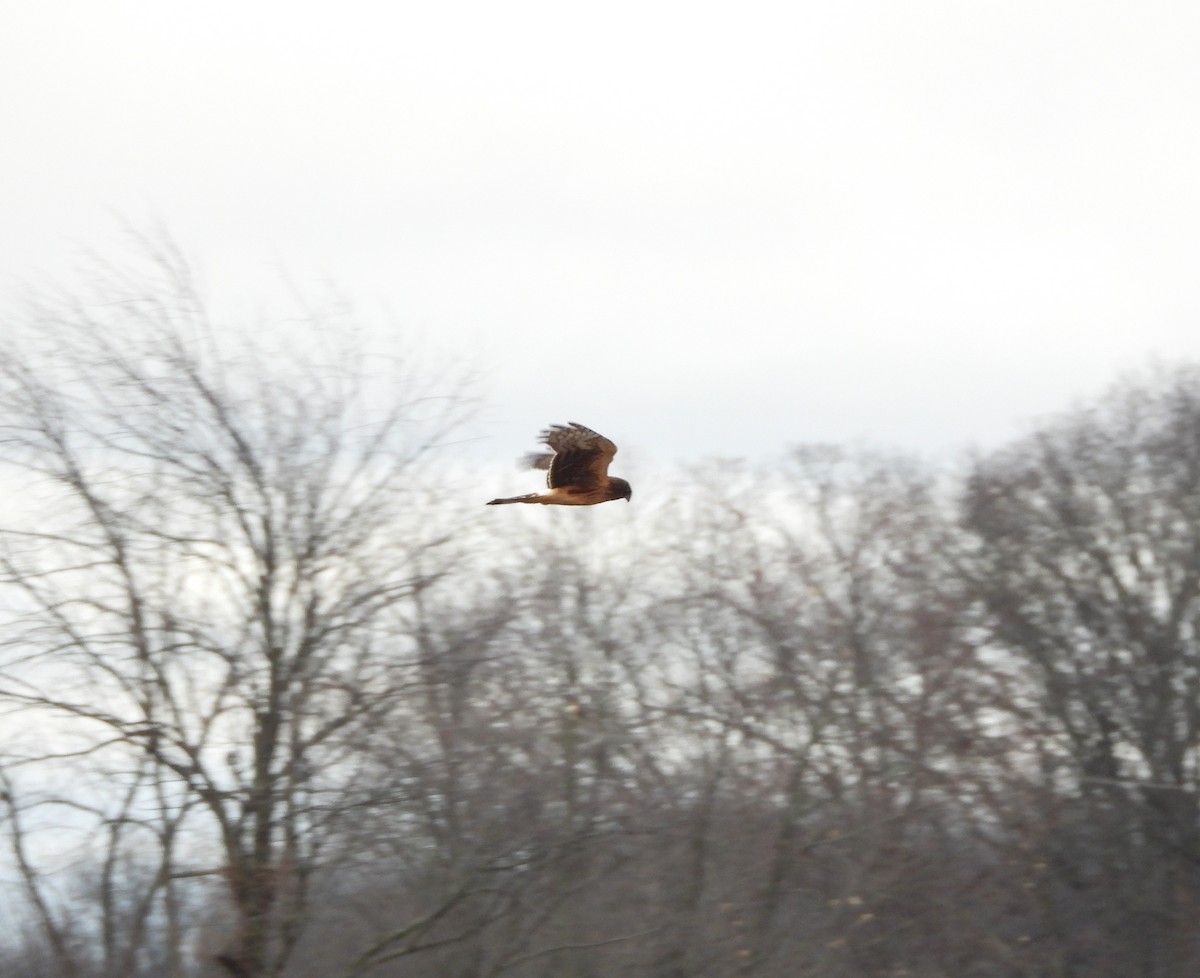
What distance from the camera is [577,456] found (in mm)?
10359

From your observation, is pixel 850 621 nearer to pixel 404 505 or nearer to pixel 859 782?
pixel 859 782

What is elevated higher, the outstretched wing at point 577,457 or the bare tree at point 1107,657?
the bare tree at point 1107,657

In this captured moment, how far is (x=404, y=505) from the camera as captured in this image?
15789 mm

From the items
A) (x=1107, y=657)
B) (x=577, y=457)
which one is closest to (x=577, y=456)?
(x=577, y=457)

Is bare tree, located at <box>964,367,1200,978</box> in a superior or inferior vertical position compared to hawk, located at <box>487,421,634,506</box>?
superior

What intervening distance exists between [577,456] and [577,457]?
1 cm

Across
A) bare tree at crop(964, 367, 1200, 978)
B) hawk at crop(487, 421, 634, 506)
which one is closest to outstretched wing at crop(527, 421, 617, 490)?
hawk at crop(487, 421, 634, 506)

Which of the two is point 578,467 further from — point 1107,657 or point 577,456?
point 1107,657

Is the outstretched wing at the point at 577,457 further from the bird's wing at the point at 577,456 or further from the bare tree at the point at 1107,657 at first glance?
the bare tree at the point at 1107,657

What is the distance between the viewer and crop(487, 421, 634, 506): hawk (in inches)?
405

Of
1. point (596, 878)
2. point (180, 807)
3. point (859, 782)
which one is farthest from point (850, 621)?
point (180, 807)

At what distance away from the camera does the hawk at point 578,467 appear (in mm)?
10289

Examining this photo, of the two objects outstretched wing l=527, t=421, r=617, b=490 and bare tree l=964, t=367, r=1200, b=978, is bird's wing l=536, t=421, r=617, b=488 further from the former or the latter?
bare tree l=964, t=367, r=1200, b=978

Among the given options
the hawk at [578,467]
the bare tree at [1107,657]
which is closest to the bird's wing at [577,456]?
the hawk at [578,467]
